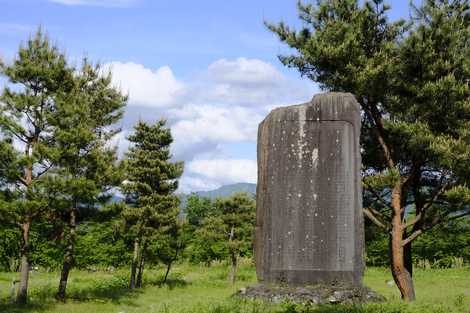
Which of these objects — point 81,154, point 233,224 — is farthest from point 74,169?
point 233,224

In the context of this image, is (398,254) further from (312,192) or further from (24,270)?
(24,270)

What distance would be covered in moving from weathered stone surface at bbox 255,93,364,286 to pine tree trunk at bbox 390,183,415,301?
7.45 metres

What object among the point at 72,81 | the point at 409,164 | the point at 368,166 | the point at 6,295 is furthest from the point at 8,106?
the point at 409,164

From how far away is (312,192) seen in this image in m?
8.69

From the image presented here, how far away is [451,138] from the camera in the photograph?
48.0 ft

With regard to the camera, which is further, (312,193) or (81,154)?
(81,154)

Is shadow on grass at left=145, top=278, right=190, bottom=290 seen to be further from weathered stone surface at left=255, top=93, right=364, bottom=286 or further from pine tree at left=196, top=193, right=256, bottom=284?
weathered stone surface at left=255, top=93, right=364, bottom=286

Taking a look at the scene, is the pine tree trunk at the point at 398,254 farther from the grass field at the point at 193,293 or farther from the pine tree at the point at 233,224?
the pine tree at the point at 233,224

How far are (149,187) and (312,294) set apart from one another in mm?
19428

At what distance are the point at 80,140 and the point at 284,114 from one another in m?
11.8

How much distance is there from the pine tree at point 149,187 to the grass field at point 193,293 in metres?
2.60

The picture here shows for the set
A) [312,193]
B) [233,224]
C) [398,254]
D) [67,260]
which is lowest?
[67,260]

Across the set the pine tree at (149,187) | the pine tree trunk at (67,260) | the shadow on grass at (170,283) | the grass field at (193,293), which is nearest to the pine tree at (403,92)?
the grass field at (193,293)

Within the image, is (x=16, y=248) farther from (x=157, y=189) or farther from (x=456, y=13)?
(x=456, y=13)
